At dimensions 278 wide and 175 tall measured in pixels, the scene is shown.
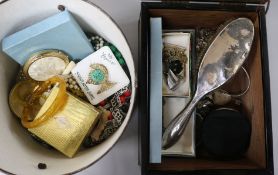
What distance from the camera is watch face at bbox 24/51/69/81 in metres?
0.56

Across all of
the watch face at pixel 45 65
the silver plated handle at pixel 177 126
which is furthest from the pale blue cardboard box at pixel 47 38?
the silver plated handle at pixel 177 126

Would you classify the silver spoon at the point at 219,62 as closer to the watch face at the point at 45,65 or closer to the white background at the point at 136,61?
the white background at the point at 136,61

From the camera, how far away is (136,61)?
1.97 ft

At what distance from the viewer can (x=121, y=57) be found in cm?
56

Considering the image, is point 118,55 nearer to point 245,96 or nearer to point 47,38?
point 47,38

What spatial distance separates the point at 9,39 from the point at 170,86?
0.27 metres

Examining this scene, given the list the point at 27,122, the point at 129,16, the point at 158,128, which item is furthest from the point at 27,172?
the point at 129,16

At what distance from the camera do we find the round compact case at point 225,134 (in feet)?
1.78

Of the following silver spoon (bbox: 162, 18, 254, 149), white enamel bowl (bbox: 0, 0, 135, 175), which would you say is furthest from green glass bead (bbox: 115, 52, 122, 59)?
silver spoon (bbox: 162, 18, 254, 149)

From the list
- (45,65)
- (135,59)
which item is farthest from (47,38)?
(135,59)

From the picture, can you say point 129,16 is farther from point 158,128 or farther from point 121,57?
point 158,128

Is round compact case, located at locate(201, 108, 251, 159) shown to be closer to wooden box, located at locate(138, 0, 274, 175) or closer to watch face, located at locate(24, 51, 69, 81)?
wooden box, located at locate(138, 0, 274, 175)

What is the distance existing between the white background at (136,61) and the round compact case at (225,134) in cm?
9

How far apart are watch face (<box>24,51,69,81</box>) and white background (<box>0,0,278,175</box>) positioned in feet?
0.41
